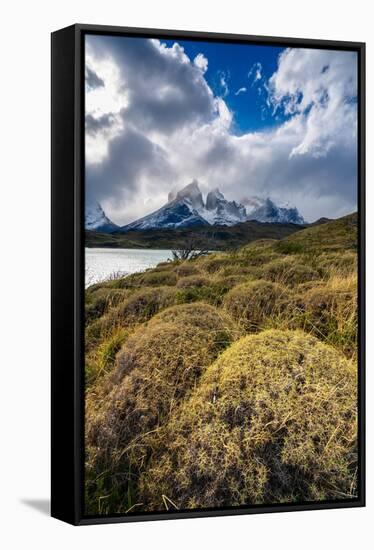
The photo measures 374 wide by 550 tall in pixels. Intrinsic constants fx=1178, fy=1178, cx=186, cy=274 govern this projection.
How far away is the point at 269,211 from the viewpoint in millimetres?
9133

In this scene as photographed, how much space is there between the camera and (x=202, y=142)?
8859 millimetres

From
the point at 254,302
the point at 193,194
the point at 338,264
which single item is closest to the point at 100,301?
the point at 193,194

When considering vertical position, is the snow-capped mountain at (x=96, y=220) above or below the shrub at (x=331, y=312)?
above

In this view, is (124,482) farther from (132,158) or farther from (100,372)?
(132,158)

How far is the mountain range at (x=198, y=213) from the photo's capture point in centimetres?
861

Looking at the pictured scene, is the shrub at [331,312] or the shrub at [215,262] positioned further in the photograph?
the shrub at [331,312]

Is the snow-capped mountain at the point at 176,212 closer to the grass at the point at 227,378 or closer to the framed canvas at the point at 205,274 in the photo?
the framed canvas at the point at 205,274

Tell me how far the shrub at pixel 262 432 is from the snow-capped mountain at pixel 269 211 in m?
0.89

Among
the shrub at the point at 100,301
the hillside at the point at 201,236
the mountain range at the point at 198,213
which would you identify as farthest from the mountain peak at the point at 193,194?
the shrub at the point at 100,301

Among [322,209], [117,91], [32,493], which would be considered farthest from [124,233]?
[32,493]

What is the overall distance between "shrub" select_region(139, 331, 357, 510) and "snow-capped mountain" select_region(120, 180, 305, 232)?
0.92 m

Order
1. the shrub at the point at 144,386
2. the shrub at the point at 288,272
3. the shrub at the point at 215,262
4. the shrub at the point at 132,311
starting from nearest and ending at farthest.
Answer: the shrub at the point at 144,386, the shrub at the point at 132,311, the shrub at the point at 215,262, the shrub at the point at 288,272

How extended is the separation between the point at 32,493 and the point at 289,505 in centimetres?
211

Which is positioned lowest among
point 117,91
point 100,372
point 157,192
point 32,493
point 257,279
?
point 32,493
